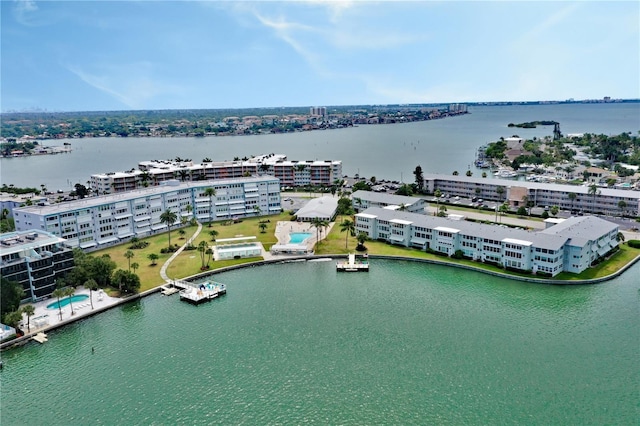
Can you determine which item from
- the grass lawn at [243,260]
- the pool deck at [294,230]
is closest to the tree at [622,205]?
the grass lawn at [243,260]

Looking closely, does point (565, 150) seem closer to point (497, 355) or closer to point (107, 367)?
point (497, 355)

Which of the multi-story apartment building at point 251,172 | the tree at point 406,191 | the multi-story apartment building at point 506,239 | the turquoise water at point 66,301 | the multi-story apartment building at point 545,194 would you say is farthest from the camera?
the multi-story apartment building at point 251,172

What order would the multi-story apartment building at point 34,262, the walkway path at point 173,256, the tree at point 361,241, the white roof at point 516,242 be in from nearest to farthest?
1. the multi-story apartment building at point 34,262
2. the white roof at point 516,242
3. the walkway path at point 173,256
4. the tree at point 361,241

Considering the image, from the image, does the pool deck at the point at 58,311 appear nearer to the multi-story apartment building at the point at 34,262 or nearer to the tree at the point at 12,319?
the tree at the point at 12,319

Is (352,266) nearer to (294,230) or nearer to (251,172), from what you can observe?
(294,230)

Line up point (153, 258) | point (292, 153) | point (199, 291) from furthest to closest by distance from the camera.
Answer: point (292, 153) → point (153, 258) → point (199, 291)

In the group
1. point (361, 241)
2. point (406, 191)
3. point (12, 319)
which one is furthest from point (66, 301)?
point (406, 191)

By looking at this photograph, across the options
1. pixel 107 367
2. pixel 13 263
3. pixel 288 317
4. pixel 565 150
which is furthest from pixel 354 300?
pixel 565 150
